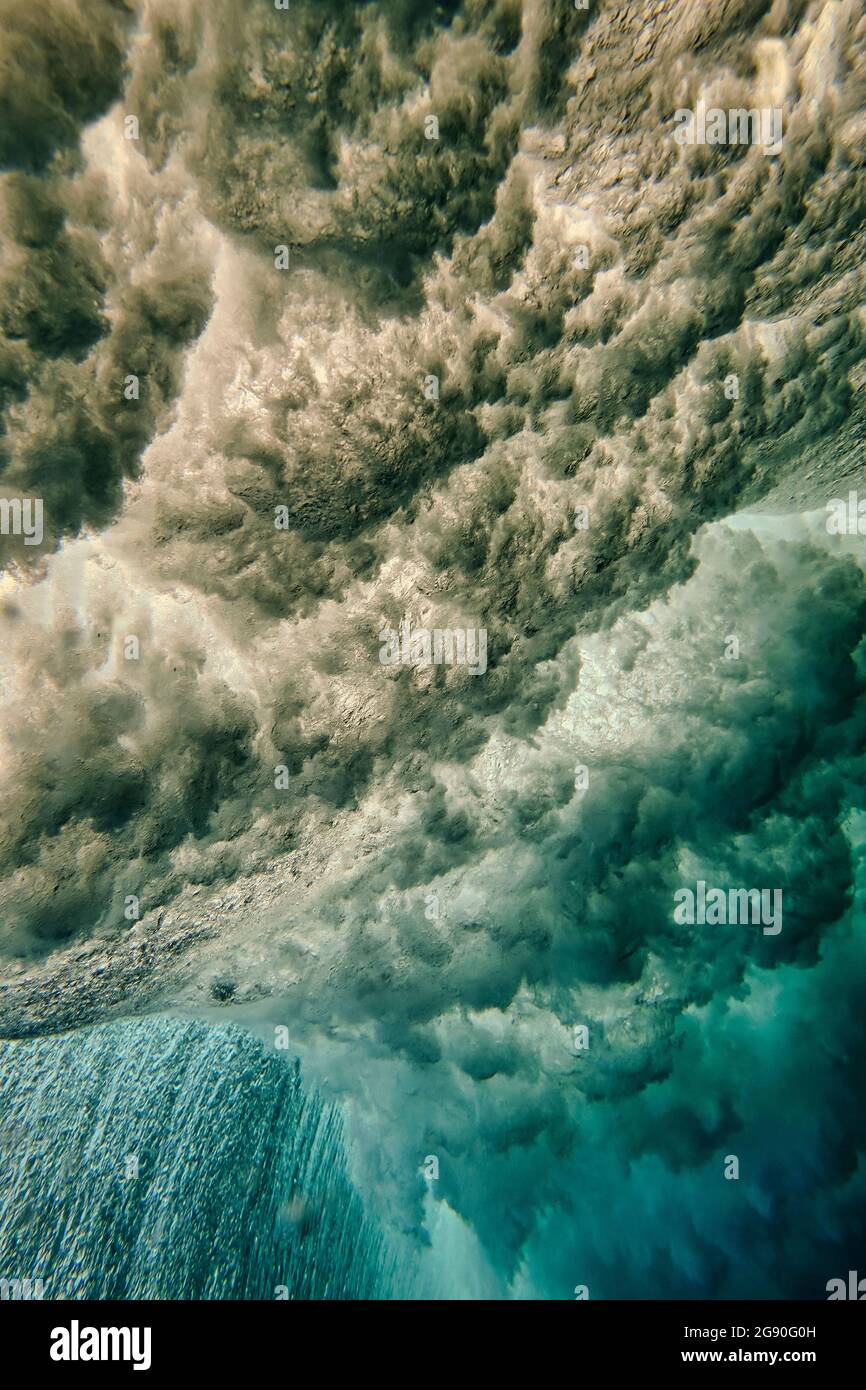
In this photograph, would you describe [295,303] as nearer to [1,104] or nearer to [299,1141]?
[1,104]

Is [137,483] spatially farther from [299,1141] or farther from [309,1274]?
[309,1274]

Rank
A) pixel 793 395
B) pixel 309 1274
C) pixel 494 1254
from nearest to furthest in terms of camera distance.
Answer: pixel 793 395
pixel 309 1274
pixel 494 1254

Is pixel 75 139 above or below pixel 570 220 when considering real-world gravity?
below

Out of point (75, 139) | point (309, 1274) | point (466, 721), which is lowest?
point (309, 1274)

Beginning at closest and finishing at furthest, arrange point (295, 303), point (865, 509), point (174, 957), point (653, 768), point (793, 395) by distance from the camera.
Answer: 1. point (295, 303)
2. point (793, 395)
3. point (174, 957)
4. point (865, 509)
5. point (653, 768)

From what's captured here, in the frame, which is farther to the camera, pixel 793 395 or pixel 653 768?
pixel 653 768
